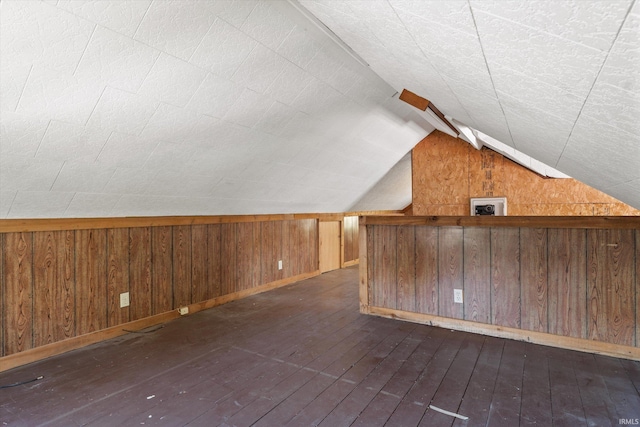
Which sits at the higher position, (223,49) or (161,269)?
(223,49)

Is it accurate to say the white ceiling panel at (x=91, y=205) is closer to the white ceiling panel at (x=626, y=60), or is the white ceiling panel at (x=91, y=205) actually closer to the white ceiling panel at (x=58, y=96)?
the white ceiling panel at (x=58, y=96)

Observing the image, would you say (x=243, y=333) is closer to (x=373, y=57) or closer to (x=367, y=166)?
(x=373, y=57)

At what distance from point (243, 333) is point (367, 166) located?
2.86 meters

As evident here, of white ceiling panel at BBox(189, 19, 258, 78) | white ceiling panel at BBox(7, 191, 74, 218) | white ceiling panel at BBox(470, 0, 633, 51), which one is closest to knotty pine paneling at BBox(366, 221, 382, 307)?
white ceiling panel at BBox(189, 19, 258, 78)

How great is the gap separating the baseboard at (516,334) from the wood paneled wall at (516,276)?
35 millimetres

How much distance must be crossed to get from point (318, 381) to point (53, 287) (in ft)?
6.76

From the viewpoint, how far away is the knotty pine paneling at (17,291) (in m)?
2.33

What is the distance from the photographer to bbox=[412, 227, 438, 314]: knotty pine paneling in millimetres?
3186

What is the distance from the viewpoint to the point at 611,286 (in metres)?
2.52

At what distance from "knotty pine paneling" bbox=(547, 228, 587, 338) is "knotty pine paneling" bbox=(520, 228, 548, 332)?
0.13 feet

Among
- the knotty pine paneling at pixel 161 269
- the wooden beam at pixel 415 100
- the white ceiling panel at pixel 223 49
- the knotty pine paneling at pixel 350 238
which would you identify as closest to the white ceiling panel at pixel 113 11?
the white ceiling panel at pixel 223 49

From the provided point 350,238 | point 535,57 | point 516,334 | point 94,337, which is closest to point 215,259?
point 94,337

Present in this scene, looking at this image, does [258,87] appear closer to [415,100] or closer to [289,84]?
[289,84]

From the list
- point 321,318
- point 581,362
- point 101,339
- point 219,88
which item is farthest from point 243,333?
point 581,362
